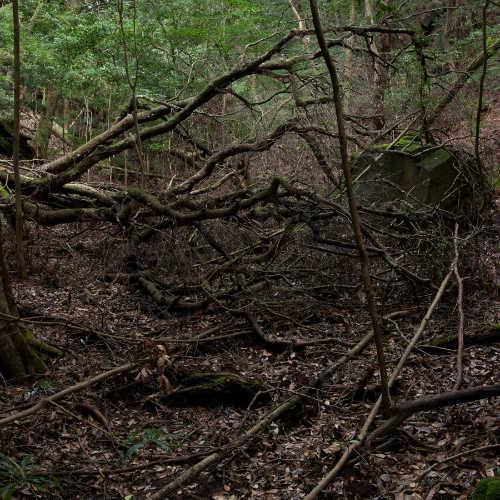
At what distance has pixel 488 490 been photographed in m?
2.19

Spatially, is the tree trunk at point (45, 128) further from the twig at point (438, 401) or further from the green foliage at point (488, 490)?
the green foliage at point (488, 490)

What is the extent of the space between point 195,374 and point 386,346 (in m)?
2.08

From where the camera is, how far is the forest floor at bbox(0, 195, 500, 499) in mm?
3195

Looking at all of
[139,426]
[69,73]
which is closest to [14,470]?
[139,426]

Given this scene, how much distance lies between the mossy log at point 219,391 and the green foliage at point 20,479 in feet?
5.44

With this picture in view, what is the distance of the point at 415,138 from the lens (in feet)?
28.5

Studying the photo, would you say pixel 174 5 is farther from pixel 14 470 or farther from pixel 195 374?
pixel 14 470

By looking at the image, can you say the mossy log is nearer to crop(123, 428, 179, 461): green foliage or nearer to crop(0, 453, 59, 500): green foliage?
crop(123, 428, 179, 461): green foliage

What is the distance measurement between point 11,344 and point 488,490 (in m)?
3.84

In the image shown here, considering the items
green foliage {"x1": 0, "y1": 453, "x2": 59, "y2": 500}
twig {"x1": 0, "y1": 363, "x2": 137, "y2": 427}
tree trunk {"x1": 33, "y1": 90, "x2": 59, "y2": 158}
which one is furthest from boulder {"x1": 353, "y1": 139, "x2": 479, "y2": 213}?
tree trunk {"x1": 33, "y1": 90, "x2": 59, "y2": 158}

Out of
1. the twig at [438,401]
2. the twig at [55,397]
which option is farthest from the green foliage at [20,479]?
the twig at [438,401]

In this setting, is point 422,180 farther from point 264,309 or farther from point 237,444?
point 237,444

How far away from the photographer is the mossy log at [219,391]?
4629mm

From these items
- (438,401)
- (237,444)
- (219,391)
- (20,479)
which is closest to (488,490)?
(438,401)
